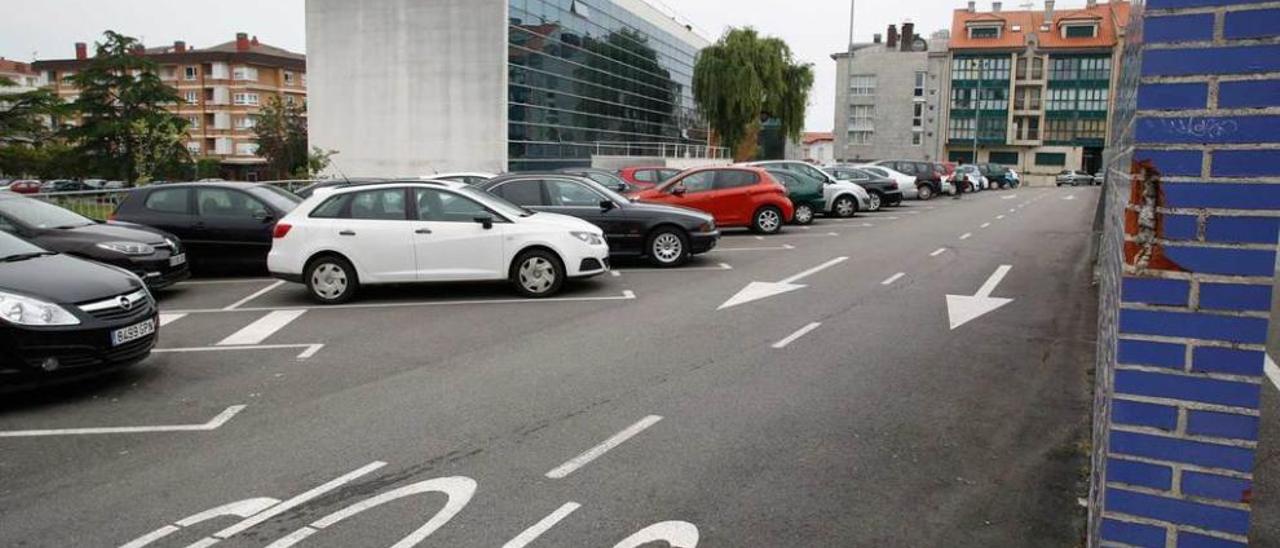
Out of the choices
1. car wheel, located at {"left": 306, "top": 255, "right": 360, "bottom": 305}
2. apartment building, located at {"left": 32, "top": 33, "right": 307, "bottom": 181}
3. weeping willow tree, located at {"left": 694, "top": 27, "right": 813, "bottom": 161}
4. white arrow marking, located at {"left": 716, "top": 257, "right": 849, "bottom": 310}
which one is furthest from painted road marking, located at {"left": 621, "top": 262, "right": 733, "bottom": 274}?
apartment building, located at {"left": 32, "top": 33, "right": 307, "bottom": 181}

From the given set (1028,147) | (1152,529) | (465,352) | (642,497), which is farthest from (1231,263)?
(1028,147)

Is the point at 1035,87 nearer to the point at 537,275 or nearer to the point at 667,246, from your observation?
the point at 667,246

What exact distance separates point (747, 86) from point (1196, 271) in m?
52.8

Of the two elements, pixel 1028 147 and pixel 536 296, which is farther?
pixel 1028 147

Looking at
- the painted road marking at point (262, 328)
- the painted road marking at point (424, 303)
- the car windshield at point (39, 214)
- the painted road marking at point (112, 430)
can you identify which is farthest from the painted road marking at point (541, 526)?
the car windshield at point (39, 214)

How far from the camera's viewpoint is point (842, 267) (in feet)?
49.4

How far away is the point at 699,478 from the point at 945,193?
4149cm

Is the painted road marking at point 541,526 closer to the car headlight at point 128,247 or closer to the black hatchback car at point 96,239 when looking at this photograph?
the black hatchback car at point 96,239

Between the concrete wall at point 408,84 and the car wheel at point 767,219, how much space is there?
89.9 ft

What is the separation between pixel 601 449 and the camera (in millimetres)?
5832

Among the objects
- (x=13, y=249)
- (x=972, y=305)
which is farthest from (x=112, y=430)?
(x=972, y=305)

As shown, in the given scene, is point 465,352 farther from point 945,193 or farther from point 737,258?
point 945,193

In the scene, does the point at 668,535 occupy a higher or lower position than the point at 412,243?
lower

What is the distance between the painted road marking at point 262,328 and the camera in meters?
9.69
